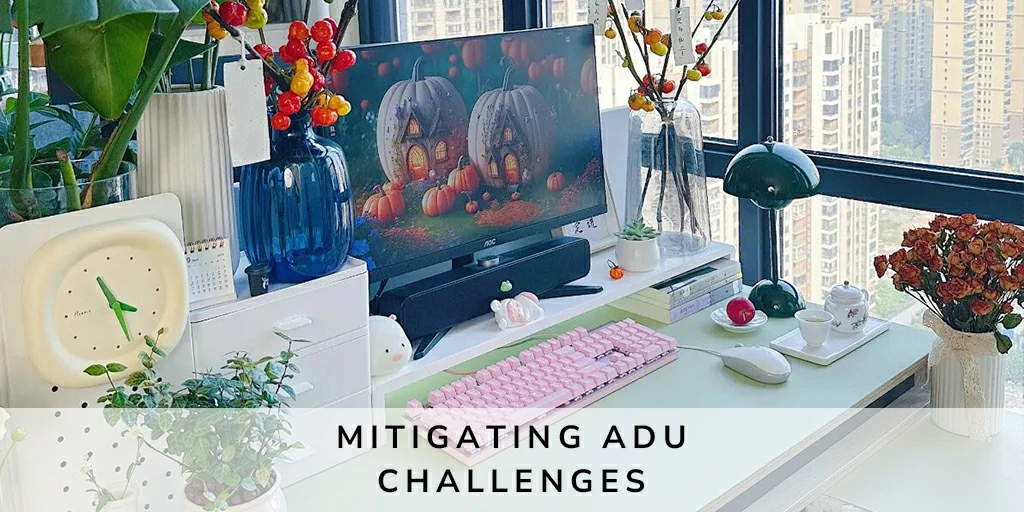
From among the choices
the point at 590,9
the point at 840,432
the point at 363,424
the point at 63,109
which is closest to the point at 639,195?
the point at 590,9

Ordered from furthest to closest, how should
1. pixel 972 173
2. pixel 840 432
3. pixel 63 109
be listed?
1. pixel 972 173
2. pixel 840 432
3. pixel 63 109

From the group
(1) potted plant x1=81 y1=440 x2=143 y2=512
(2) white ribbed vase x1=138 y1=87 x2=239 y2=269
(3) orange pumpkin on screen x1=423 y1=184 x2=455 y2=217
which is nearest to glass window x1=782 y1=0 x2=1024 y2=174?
(3) orange pumpkin on screen x1=423 y1=184 x2=455 y2=217

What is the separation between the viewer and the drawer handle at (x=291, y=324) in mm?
1299

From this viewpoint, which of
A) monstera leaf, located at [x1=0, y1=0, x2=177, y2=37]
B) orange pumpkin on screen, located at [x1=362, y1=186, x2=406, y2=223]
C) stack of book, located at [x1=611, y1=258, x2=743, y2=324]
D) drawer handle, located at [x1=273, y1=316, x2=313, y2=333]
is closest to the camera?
monstera leaf, located at [x1=0, y1=0, x2=177, y2=37]

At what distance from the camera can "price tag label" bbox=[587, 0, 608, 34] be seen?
200 centimetres

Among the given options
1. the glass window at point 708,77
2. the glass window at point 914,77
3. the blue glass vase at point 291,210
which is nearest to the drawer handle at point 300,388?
the blue glass vase at point 291,210

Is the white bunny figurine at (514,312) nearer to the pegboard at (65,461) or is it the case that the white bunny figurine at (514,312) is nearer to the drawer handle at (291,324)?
the drawer handle at (291,324)

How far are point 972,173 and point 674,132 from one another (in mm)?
576

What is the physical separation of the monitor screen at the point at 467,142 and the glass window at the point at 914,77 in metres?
0.54

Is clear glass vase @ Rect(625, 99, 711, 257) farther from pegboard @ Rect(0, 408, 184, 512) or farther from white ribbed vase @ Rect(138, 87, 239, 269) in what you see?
pegboard @ Rect(0, 408, 184, 512)

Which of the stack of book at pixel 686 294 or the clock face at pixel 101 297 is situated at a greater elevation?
the clock face at pixel 101 297

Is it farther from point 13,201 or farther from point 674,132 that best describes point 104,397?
point 674,132

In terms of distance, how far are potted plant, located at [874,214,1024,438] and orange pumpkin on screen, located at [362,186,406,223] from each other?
0.78 m

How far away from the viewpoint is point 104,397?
3.56ft
